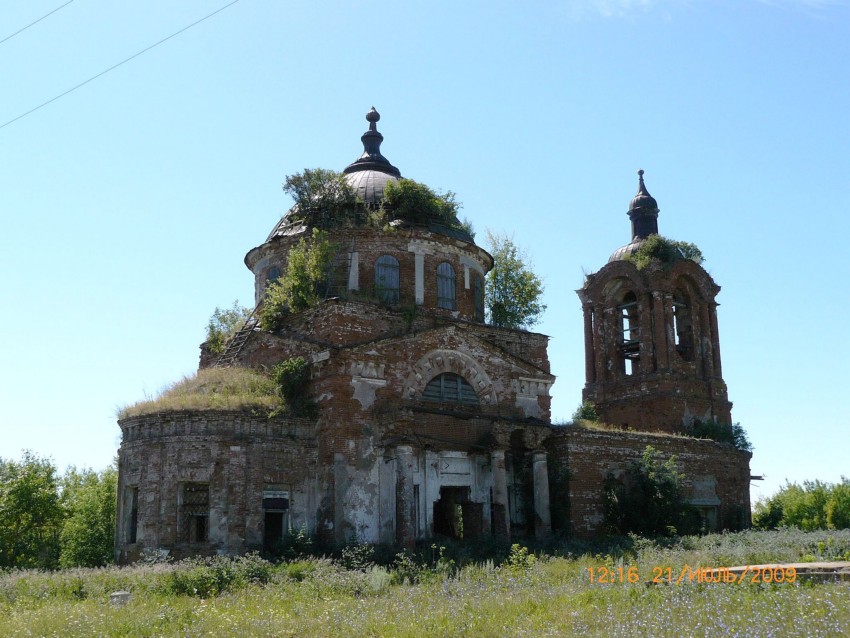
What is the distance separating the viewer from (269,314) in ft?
73.6

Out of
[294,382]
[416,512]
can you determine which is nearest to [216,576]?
[416,512]

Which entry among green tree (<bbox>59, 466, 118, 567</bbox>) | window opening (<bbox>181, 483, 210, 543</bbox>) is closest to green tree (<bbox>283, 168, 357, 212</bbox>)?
window opening (<bbox>181, 483, 210, 543</bbox>)

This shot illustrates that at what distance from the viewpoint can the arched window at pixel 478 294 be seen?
2486 cm

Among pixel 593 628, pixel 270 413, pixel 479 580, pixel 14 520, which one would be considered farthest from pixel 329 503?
pixel 14 520

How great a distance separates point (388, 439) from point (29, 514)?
72.9 feet

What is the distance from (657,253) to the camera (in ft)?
102

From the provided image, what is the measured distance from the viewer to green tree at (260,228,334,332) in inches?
870

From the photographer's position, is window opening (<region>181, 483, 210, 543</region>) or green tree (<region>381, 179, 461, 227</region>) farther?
green tree (<region>381, 179, 461, 227</region>)

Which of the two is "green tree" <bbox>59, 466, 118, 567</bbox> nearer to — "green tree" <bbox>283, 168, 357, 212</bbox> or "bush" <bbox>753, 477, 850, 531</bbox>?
"green tree" <bbox>283, 168, 357, 212</bbox>

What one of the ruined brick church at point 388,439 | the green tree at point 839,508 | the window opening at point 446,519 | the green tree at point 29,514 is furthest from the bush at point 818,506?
the green tree at point 29,514

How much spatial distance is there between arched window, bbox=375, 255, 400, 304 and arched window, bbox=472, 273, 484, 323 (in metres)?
2.69

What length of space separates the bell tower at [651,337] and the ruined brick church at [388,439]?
14.1 feet
